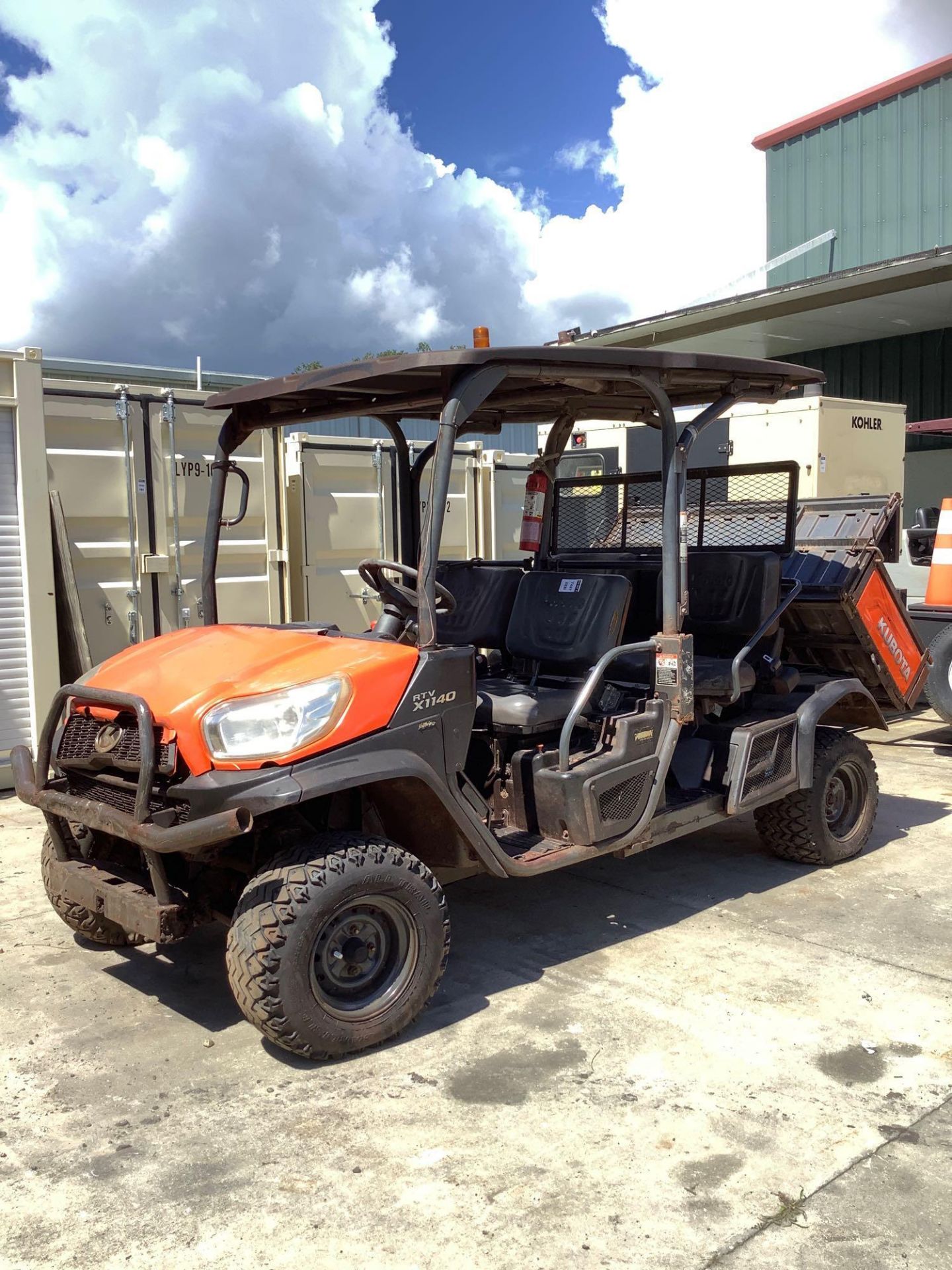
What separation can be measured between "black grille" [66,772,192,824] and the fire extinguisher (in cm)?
249

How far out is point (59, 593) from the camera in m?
7.25

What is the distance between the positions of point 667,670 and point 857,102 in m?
16.1

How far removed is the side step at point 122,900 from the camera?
3.51 meters

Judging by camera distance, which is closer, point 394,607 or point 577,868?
point 394,607

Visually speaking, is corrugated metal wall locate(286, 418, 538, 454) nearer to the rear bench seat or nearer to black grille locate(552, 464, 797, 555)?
black grille locate(552, 464, 797, 555)

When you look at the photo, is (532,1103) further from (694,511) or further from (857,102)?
(857,102)

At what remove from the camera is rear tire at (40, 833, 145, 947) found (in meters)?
4.24


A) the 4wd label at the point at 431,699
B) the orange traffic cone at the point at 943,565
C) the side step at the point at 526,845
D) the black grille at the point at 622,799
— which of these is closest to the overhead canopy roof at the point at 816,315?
the orange traffic cone at the point at 943,565

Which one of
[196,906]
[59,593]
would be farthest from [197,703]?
[59,593]

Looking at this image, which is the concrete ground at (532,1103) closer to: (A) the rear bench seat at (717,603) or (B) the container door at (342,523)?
(A) the rear bench seat at (717,603)

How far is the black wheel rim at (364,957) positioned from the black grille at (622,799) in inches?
36.0

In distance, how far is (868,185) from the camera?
1747 centimetres

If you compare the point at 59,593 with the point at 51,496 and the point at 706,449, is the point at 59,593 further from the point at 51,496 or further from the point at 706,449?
the point at 706,449

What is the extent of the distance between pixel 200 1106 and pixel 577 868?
8.45 feet
